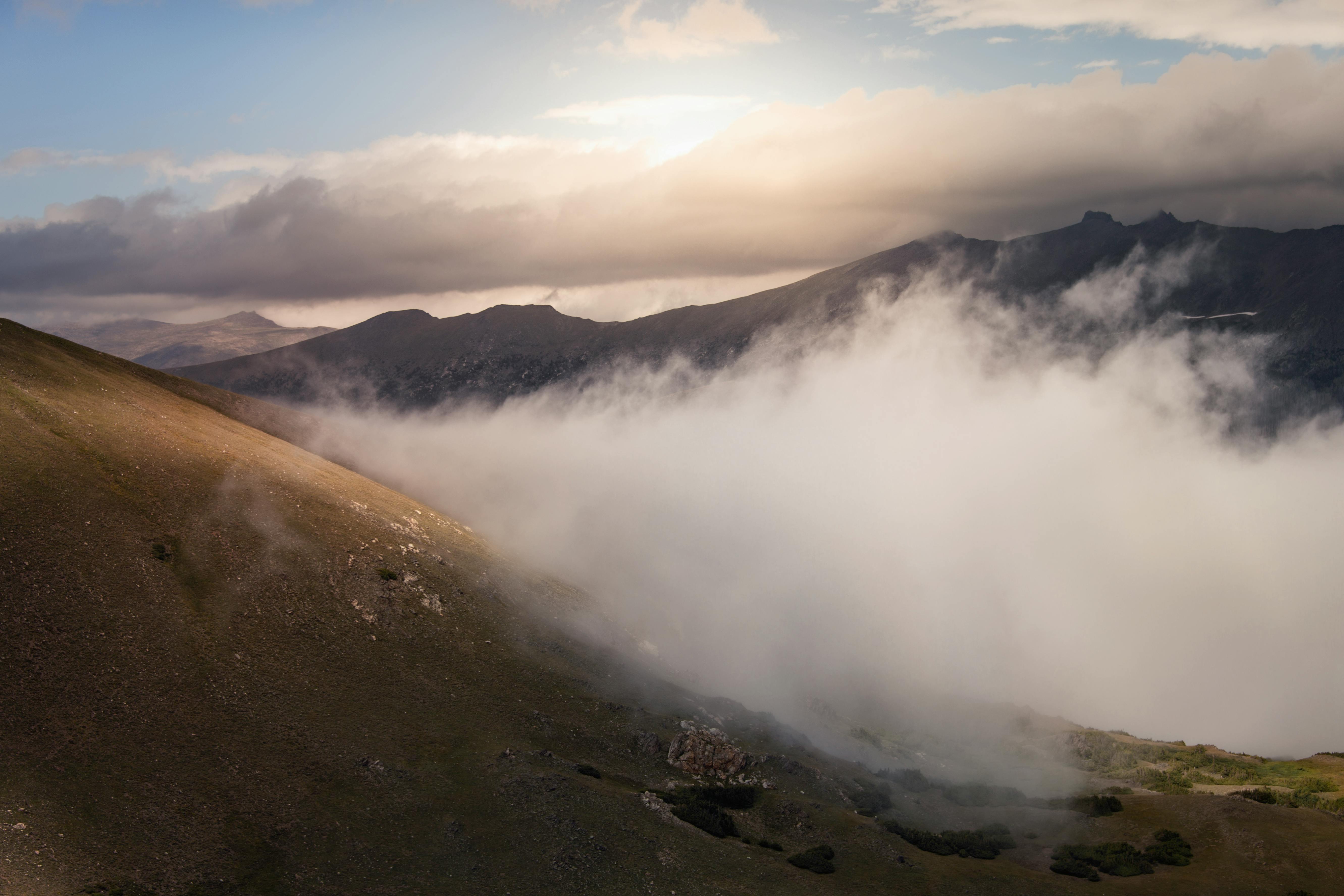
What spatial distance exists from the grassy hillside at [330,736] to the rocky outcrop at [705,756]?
207 cm

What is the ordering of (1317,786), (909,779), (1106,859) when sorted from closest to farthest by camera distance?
(1106,859), (1317,786), (909,779)

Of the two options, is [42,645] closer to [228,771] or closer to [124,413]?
[228,771]

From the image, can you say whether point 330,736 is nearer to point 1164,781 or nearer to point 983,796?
point 983,796

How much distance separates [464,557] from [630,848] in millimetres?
69253

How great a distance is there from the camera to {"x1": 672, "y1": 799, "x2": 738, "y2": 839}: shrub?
73062 mm

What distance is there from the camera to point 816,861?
69.2m

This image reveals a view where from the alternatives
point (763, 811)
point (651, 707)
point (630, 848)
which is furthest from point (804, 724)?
point (630, 848)

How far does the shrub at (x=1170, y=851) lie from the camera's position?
7362 cm

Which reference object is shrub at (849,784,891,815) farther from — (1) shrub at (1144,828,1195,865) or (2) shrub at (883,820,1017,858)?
(1) shrub at (1144,828,1195,865)

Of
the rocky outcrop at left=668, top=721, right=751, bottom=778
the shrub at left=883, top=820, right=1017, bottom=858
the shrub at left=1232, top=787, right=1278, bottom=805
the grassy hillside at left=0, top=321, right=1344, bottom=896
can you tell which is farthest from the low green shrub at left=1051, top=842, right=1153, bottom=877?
the rocky outcrop at left=668, top=721, right=751, bottom=778

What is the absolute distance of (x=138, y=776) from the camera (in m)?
58.3

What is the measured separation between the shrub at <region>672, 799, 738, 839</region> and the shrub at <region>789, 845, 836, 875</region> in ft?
21.0

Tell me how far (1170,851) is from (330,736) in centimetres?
7990

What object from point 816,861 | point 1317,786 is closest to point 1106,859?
point 816,861
